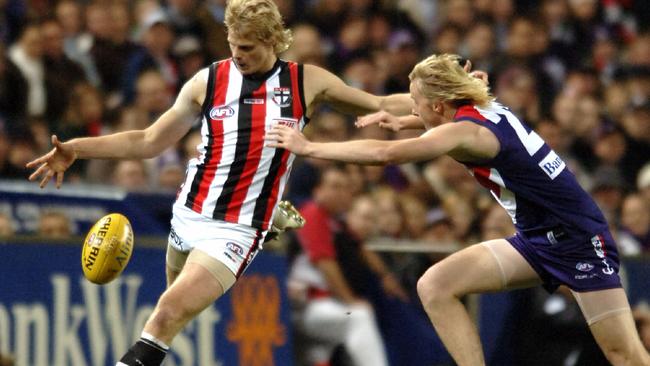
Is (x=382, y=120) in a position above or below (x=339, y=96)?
below

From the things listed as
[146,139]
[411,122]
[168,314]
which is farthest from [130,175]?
[168,314]

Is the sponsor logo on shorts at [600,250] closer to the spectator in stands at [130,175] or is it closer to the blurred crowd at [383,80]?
the blurred crowd at [383,80]

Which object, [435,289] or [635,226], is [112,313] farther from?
[635,226]

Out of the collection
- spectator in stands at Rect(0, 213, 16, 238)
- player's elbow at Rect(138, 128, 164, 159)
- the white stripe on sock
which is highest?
player's elbow at Rect(138, 128, 164, 159)

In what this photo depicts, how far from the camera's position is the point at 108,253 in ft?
27.5

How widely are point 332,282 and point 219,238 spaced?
10.9 feet

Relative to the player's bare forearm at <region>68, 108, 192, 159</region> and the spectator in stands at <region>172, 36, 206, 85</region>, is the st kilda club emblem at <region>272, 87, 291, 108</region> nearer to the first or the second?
the player's bare forearm at <region>68, 108, 192, 159</region>

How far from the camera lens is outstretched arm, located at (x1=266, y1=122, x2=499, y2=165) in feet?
25.5

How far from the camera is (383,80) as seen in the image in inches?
603

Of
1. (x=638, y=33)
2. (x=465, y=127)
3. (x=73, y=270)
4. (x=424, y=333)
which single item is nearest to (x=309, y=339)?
(x=424, y=333)

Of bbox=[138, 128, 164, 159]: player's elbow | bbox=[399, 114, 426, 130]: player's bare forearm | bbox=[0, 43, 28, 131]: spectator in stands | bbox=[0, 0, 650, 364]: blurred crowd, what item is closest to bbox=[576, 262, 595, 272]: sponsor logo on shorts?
bbox=[399, 114, 426, 130]: player's bare forearm

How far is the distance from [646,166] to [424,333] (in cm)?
476

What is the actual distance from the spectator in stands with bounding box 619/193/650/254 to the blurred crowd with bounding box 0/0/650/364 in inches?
0.5

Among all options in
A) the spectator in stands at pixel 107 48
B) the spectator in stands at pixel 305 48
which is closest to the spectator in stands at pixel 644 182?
the spectator in stands at pixel 305 48
